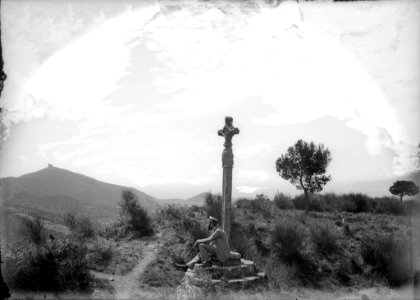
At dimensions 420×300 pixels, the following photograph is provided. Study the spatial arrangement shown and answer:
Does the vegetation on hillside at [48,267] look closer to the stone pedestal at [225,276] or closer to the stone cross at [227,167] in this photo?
the stone pedestal at [225,276]

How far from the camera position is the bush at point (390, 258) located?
631 inches

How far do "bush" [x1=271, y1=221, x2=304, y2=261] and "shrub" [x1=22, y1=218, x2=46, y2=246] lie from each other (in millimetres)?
9694

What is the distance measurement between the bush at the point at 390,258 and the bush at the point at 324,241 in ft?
4.23

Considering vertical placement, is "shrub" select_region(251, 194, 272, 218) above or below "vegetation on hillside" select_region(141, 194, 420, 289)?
above

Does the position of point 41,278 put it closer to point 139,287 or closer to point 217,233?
point 139,287

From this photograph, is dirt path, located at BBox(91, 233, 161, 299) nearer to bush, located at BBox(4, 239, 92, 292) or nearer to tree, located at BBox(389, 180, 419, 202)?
bush, located at BBox(4, 239, 92, 292)

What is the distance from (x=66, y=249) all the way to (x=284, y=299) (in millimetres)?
7645

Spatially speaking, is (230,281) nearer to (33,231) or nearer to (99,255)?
(99,255)

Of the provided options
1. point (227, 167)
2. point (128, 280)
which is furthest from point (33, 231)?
point (227, 167)

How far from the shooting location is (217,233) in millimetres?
10000

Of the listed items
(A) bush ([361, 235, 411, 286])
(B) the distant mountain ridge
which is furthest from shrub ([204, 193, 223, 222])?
(A) bush ([361, 235, 411, 286])

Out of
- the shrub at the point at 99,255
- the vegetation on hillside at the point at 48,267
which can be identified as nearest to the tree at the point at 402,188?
the shrub at the point at 99,255

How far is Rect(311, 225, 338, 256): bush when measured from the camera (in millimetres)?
18125

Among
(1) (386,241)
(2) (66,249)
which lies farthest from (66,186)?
(1) (386,241)
